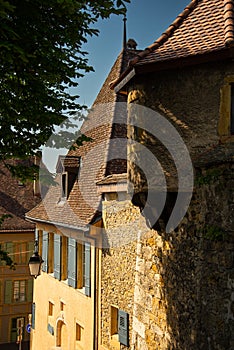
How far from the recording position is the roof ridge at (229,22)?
4.41 metres

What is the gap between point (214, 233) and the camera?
4.29 meters

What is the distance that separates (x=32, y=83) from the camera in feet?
16.1

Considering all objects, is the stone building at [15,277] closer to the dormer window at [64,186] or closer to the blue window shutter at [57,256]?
the blue window shutter at [57,256]

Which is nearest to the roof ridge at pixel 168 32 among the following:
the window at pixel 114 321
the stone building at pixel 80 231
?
the stone building at pixel 80 231

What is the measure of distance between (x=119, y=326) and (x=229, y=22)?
613cm

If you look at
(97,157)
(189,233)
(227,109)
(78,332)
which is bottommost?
(78,332)

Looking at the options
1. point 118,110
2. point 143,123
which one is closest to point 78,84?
point 143,123

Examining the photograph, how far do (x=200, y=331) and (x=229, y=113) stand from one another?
2.42 m

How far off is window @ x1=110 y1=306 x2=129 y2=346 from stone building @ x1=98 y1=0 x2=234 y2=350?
2141 mm

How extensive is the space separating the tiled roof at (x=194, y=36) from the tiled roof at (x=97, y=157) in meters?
3.72

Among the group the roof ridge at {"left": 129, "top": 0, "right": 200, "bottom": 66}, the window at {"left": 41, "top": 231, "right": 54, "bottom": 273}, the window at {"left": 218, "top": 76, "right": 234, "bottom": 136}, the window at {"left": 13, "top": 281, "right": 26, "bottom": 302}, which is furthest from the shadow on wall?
the window at {"left": 13, "top": 281, "right": 26, "bottom": 302}

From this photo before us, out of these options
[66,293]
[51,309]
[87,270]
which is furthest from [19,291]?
[87,270]

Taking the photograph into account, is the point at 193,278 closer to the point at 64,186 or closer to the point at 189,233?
the point at 189,233

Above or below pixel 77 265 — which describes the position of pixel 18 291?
below
